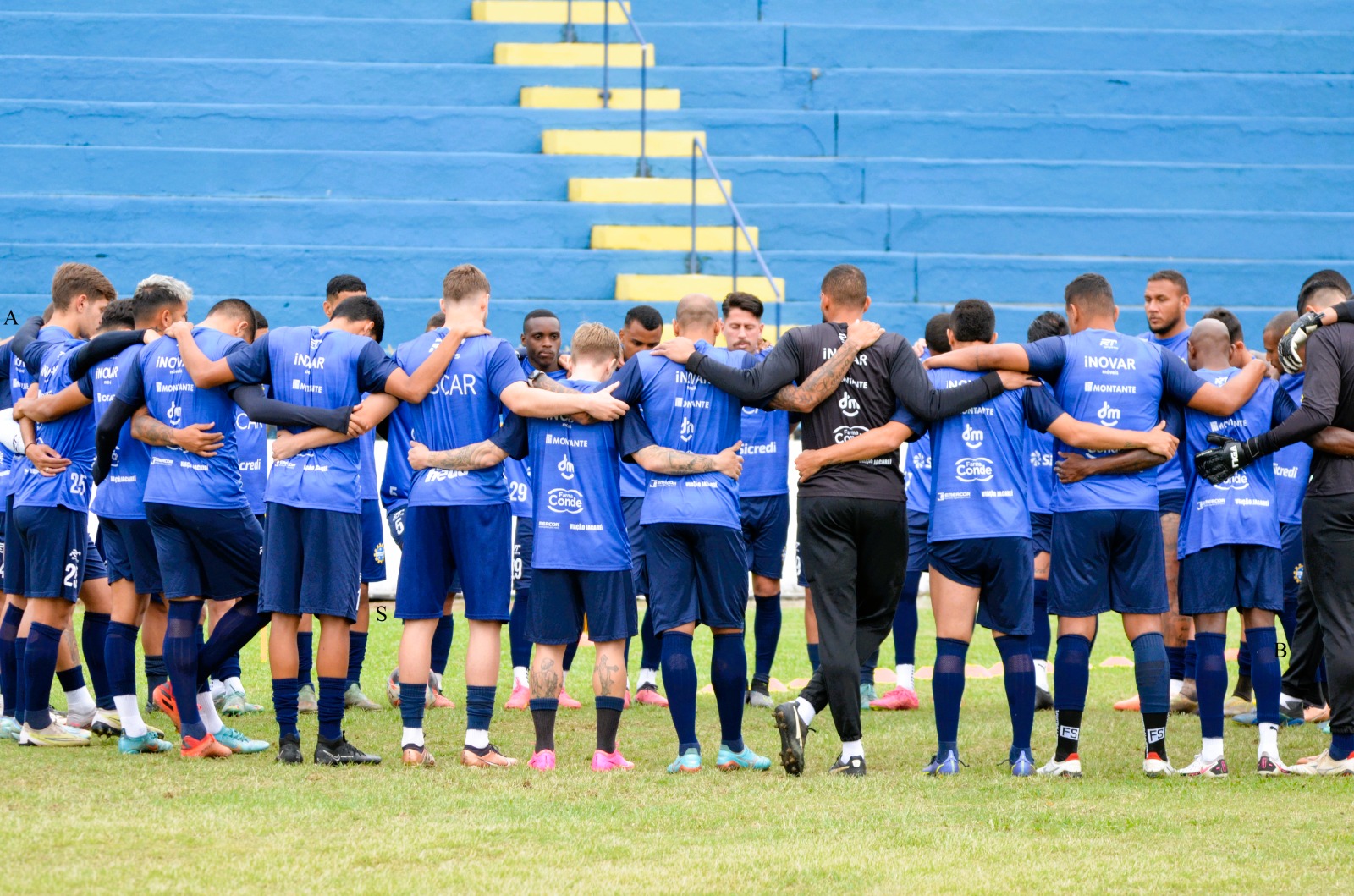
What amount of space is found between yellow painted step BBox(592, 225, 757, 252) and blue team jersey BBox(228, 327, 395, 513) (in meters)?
10.9

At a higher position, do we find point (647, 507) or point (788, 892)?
point (647, 507)

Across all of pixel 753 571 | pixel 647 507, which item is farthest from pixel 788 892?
pixel 753 571

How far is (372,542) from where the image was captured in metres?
9.99

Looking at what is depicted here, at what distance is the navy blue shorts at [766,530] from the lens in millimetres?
10508

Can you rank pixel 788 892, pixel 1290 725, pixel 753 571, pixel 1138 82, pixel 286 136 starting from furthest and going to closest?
pixel 1138 82 < pixel 286 136 < pixel 753 571 < pixel 1290 725 < pixel 788 892

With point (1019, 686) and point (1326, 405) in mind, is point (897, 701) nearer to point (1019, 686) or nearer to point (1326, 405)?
point (1019, 686)

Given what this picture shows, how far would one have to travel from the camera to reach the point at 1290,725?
983 cm

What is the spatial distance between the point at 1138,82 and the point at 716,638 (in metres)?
16.2

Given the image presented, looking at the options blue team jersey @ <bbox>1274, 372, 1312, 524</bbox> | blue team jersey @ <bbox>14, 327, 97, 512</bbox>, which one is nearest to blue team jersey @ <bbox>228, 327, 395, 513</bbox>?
blue team jersey @ <bbox>14, 327, 97, 512</bbox>

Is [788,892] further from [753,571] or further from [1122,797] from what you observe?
[753,571]

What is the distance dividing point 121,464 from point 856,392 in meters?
4.02

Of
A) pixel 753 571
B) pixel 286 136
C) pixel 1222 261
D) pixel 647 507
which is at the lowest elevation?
pixel 753 571

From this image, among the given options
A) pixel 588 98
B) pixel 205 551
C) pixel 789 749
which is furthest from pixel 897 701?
pixel 588 98

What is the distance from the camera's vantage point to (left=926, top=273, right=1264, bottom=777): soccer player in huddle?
7.85m
